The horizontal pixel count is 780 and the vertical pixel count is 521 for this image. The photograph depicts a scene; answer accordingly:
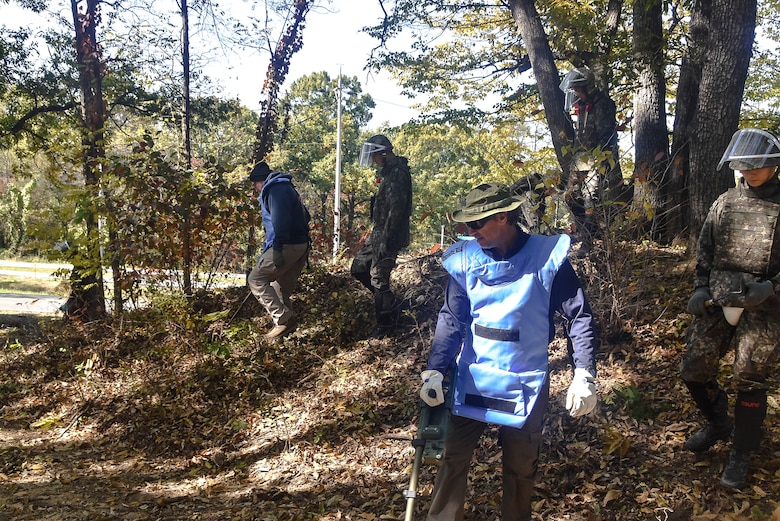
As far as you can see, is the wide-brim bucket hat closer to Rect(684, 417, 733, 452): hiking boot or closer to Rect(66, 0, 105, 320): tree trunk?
Rect(684, 417, 733, 452): hiking boot

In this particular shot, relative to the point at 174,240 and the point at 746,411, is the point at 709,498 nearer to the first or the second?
the point at 746,411

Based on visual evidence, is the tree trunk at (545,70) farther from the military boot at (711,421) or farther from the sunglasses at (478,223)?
the sunglasses at (478,223)

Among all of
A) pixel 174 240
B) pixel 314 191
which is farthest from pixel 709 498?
pixel 314 191

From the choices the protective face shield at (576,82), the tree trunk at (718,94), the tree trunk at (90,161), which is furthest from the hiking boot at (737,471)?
the tree trunk at (90,161)

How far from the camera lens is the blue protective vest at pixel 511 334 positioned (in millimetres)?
2811

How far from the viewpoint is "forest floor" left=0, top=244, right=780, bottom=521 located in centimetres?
388

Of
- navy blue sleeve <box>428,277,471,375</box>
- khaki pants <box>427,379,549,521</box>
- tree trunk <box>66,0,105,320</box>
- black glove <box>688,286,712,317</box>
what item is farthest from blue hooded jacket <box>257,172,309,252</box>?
black glove <box>688,286,712,317</box>

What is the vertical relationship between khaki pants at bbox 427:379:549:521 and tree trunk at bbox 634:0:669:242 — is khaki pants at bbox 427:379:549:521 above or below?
below

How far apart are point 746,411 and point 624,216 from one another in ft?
6.74

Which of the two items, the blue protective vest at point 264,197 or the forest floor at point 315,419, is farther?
the blue protective vest at point 264,197

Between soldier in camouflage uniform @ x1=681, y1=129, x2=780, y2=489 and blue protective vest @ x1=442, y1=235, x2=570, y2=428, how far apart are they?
4.23 ft

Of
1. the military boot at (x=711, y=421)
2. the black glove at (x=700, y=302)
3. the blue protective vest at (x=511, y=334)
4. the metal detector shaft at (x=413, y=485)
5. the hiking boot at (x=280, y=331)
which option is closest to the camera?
the metal detector shaft at (x=413, y=485)

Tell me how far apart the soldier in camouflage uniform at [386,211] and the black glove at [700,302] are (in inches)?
137

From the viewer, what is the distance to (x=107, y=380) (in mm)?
7465
